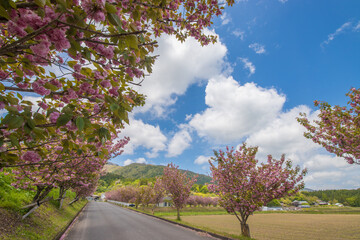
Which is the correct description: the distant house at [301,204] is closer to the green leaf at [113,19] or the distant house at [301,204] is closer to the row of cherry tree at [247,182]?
the row of cherry tree at [247,182]

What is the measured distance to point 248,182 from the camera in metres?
11.1

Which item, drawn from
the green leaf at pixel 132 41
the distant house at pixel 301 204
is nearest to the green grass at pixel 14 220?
the green leaf at pixel 132 41

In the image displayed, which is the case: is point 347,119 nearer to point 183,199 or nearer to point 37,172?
point 37,172

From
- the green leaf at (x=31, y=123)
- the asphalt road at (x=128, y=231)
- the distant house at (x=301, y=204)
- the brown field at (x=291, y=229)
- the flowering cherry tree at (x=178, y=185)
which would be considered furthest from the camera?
the distant house at (x=301, y=204)

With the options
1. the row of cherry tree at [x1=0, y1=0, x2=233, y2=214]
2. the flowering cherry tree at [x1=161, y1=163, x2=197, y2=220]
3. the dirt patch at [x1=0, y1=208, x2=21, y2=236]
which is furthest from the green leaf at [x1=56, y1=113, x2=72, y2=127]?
the flowering cherry tree at [x1=161, y1=163, x2=197, y2=220]

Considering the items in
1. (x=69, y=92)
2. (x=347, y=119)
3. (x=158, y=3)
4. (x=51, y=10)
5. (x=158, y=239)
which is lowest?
(x=158, y=239)

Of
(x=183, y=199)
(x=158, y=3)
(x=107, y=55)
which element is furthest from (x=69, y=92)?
(x=183, y=199)

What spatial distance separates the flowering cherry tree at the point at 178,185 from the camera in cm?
2142

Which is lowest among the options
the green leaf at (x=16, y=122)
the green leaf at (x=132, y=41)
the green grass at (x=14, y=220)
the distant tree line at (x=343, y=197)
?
the distant tree line at (x=343, y=197)

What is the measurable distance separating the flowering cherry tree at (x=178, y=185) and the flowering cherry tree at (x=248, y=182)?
988 cm

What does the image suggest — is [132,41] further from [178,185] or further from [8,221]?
[178,185]

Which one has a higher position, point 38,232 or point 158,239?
point 38,232

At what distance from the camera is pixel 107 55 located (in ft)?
6.44

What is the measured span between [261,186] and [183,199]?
13.0 m
